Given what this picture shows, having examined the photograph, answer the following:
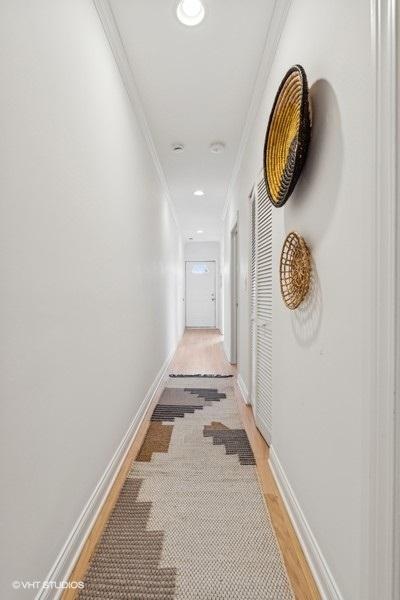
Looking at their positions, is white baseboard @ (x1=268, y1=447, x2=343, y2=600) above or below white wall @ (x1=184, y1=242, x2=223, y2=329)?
below

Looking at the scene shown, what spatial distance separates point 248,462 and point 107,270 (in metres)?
1.41

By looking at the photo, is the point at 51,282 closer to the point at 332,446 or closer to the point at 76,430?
the point at 76,430

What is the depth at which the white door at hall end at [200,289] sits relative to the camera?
856 centimetres

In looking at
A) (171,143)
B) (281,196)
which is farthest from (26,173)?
(171,143)

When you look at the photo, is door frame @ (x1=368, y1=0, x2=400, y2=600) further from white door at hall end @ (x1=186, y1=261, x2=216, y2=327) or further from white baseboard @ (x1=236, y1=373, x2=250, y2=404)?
white door at hall end @ (x1=186, y1=261, x2=216, y2=327)

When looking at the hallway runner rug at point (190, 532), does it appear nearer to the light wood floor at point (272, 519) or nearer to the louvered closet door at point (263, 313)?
the light wood floor at point (272, 519)

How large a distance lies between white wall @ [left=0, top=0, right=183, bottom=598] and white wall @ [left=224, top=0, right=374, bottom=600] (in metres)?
0.92

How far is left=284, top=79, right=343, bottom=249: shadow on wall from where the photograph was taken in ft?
3.26

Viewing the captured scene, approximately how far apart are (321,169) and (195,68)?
140cm

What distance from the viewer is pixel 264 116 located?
2.05m

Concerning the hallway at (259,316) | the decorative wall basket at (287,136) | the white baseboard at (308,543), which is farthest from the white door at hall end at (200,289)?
the white baseboard at (308,543)

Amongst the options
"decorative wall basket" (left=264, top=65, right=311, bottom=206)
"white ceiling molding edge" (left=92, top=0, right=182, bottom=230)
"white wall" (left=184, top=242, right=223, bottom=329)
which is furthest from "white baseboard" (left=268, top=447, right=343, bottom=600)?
"white wall" (left=184, top=242, right=223, bottom=329)

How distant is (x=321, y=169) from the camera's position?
1.10 metres

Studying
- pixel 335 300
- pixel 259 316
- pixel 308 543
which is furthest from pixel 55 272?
pixel 259 316
